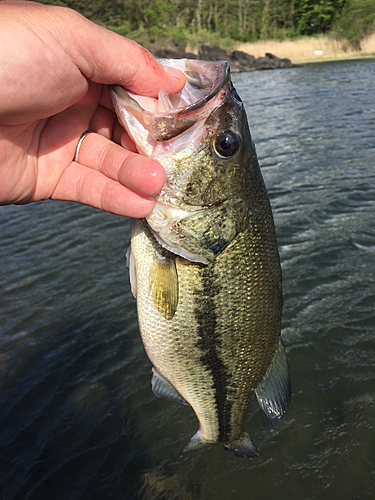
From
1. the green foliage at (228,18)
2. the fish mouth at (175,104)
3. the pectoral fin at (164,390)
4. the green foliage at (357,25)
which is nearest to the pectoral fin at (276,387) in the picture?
the pectoral fin at (164,390)

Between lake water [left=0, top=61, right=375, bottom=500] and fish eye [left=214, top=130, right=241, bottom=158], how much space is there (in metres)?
2.71

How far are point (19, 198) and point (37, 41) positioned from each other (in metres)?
0.99

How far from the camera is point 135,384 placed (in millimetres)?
3793

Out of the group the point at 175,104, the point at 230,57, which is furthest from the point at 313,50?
the point at 175,104

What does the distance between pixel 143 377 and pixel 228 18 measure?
78.7 meters

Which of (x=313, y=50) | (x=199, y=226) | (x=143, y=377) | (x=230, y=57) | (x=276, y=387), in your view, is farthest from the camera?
(x=230, y=57)

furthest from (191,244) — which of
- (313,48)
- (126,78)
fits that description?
(313,48)

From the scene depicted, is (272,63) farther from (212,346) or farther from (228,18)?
(228,18)

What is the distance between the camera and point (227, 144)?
5.64 ft

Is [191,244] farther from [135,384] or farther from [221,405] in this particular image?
[135,384]

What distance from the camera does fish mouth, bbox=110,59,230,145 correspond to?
1618 millimetres

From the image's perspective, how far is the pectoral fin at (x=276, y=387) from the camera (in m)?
2.15

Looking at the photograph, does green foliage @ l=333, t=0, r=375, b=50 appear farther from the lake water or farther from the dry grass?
the lake water

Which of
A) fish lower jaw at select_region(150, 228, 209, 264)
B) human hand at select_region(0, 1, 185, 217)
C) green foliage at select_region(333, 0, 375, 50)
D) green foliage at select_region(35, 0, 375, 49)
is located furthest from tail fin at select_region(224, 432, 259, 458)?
green foliage at select_region(35, 0, 375, 49)
